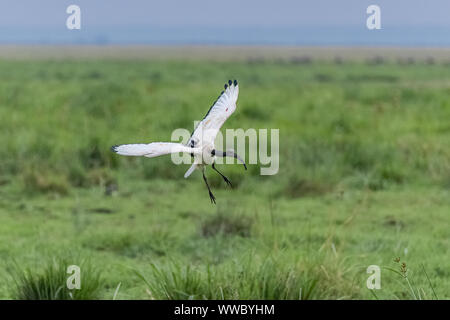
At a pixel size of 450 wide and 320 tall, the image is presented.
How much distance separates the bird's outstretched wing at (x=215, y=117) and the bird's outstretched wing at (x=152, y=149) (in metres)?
0.02

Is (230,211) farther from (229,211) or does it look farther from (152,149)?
(152,149)

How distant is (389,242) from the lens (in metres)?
6.20

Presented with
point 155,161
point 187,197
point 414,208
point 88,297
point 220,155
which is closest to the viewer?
point 220,155

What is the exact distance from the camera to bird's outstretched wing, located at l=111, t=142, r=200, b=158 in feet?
4.21

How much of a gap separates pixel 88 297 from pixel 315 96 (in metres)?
14.1

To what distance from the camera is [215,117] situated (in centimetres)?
138

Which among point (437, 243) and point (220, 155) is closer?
point (220, 155)

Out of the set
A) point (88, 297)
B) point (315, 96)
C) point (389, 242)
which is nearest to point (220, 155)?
point (88, 297)

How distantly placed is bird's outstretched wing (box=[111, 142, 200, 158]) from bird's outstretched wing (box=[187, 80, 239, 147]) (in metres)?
0.02

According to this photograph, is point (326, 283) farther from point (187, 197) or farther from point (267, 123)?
point (267, 123)

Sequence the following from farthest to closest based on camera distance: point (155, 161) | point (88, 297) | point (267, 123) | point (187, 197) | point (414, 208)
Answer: point (267, 123) → point (155, 161) → point (187, 197) → point (414, 208) → point (88, 297)

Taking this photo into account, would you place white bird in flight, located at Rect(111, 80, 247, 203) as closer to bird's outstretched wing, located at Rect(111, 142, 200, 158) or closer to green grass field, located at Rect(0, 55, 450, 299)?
bird's outstretched wing, located at Rect(111, 142, 200, 158)

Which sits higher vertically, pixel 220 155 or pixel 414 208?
pixel 220 155

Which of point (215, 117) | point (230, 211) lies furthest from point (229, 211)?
point (215, 117)
